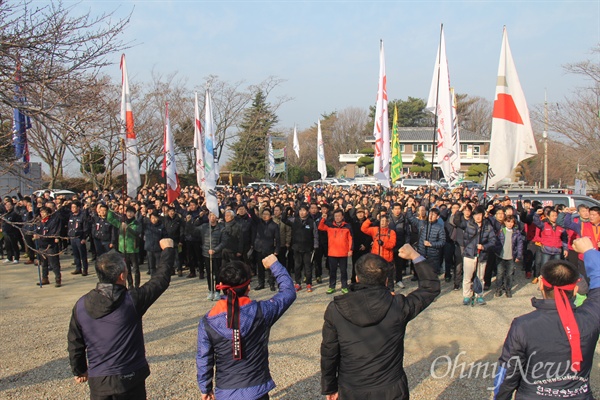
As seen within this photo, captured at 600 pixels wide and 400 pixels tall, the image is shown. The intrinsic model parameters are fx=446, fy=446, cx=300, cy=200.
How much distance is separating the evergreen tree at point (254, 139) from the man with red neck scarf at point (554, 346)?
41.0 m

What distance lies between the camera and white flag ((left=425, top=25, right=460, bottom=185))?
1157 cm

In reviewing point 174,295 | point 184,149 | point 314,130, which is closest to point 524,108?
point 174,295

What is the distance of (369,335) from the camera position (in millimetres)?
2760

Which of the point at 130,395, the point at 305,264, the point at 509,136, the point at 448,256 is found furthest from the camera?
the point at 448,256

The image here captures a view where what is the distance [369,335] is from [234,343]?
2.80ft

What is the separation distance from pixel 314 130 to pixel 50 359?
68.7 meters

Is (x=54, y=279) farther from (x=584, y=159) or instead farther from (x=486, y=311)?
(x=584, y=159)

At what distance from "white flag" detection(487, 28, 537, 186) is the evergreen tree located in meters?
36.0

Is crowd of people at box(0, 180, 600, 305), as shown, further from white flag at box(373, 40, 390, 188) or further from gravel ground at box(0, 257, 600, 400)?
white flag at box(373, 40, 390, 188)

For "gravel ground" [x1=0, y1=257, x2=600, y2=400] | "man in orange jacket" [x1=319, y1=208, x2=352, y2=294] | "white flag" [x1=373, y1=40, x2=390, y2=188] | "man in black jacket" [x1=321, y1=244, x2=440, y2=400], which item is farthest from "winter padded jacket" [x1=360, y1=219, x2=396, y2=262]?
"man in black jacket" [x1=321, y1=244, x2=440, y2=400]

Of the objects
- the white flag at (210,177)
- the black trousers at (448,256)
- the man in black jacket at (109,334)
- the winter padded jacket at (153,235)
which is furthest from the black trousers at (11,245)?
the black trousers at (448,256)

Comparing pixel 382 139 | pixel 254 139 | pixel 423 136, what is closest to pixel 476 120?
pixel 423 136

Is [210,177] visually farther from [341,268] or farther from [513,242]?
[513,242]

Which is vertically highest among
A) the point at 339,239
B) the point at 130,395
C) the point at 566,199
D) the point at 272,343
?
the point at 566,199
